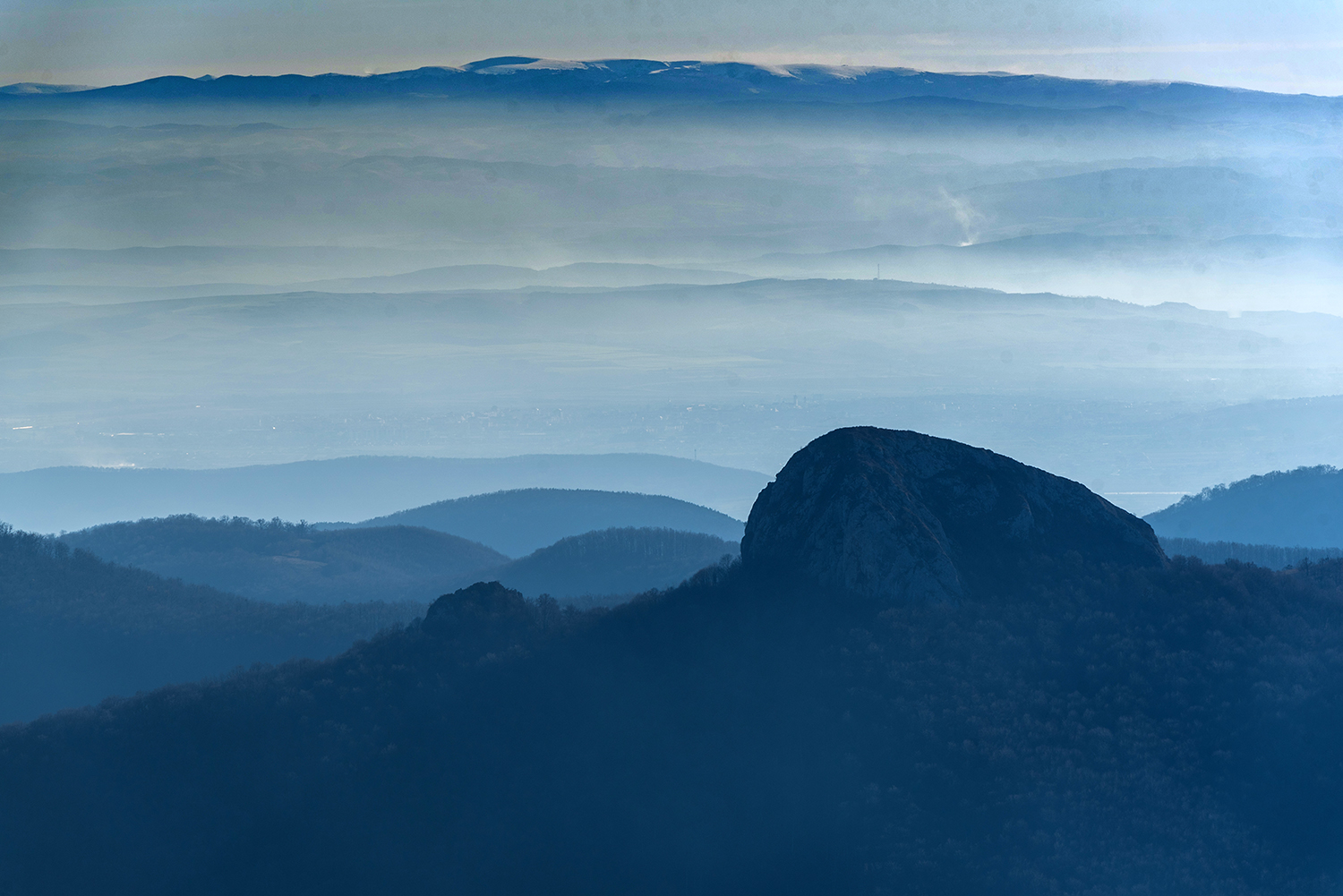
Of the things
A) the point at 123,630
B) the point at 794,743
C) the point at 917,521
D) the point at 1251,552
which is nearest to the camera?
the point at 794,743

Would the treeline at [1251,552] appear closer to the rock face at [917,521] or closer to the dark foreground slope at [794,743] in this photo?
the rock face at [917,521]

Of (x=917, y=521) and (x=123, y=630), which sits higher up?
(x=917, y=521)

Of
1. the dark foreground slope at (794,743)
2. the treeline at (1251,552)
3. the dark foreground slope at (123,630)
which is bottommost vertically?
the dark foreground slope at (123,630)

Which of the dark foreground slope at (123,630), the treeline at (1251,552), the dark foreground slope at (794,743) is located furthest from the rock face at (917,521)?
the dark foreground slope at (123,630)

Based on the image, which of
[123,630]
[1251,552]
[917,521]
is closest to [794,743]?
[917,521]

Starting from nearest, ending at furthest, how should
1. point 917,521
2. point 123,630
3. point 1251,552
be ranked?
1. point 917,521
2. point 123,630
3. point 1251,552

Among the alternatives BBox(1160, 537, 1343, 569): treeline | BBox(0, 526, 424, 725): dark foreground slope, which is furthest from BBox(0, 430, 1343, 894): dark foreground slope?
BBox(1160, 537, 1343, 569): treeline

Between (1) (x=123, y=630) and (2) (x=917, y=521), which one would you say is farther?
(1) (x=123, y=630)

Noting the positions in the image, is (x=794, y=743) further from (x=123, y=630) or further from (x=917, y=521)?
(x=123, y=630)
